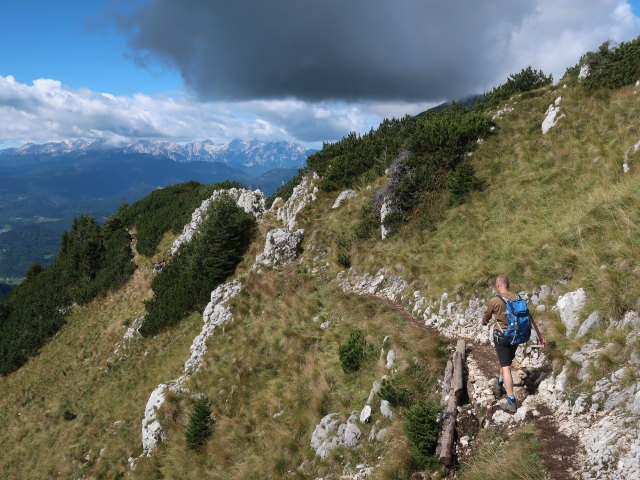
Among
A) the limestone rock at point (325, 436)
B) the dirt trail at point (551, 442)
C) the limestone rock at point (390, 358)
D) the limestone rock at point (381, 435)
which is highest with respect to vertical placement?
the dirt trail at point (551, 442)

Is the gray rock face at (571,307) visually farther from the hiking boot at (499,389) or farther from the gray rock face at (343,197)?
the gray rock face at (343,197)

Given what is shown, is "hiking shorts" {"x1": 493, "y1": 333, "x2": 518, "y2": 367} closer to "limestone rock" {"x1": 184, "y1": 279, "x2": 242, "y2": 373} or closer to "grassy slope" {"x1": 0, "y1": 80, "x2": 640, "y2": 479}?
"grassy slope" {"x1": 0, "y1": 80, "x2": 640, "y2": 479}

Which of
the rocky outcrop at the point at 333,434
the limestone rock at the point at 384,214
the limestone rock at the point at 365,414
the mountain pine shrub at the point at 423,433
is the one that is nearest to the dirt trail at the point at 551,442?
the mountain pine shrub at the point at 423,433

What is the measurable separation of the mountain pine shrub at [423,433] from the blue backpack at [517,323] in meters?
2.20

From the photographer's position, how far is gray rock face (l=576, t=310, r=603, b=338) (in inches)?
273

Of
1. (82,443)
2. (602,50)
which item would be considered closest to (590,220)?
(602,50)

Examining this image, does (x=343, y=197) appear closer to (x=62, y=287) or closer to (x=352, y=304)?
(x=352, y=304)

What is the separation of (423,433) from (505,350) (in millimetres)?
2319

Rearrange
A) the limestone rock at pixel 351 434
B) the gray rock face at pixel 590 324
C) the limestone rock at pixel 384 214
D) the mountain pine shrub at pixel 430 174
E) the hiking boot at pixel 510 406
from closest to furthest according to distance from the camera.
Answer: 1. the hiking boot at pixel 510 406
2. the gray rock face at pixel 590 324
3. the limestone rock at pixel 351 434
4. the mountain pine shrub at pixel 430 174
5. the limestone rock at pixel 384 214

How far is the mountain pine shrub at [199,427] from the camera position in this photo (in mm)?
12328

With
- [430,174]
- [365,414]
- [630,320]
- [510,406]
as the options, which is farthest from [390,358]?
[430,174]

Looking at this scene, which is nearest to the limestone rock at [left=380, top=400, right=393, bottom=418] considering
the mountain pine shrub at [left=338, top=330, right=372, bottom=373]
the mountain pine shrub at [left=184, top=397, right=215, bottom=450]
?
the mountain pine shrub at [left=338, top=330, right=372, bottom=373]

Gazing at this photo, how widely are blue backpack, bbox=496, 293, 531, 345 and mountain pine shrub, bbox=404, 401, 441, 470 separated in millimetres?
2198

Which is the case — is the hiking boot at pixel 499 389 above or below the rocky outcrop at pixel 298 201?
below
